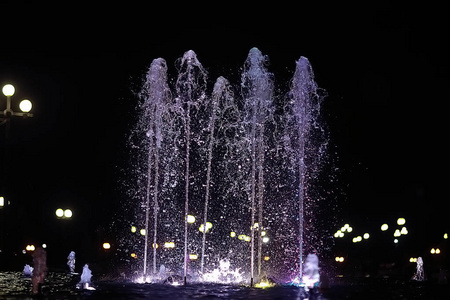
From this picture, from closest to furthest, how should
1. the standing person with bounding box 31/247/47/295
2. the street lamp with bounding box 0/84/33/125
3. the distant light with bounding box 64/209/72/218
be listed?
1. the street lamp with bounding box 0/84/33/125
2. the standing person with bounding box 31/247/47/295
3. the distant light with bounding box 64/209/72/218

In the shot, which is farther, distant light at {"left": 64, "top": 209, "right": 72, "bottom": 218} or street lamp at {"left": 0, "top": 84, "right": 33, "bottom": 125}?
distant light at {"left": 64, "top": 209, "right": 72, "bottom": 218}

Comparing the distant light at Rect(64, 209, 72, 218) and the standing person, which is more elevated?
the distant light at Rect(64, 209, 72, 218)

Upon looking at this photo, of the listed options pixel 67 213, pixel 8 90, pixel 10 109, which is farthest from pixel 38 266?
pixel 67 213

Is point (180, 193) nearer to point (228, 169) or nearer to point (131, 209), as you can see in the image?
point (131, 209)

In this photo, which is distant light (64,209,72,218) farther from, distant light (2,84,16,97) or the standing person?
distant light (2,84,16,97)

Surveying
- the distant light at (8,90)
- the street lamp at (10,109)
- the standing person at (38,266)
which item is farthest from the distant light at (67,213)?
the distant light at (8,90)

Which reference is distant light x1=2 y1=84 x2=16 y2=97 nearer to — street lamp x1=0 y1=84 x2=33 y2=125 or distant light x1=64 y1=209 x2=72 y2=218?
street lamp x1=0 y1=84 x2=33 y2=125

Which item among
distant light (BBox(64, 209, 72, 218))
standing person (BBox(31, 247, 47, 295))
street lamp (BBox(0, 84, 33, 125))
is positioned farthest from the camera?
distant light (BBox(64, 209, 72, 218))

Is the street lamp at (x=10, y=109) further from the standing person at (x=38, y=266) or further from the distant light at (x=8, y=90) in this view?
the standing person at (x=38, y=266)

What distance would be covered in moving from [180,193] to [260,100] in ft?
141

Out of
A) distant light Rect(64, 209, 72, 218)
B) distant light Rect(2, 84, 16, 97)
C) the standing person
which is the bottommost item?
the standing person

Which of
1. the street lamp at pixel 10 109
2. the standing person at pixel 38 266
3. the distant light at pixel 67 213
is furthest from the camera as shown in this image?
the distant light at pixel 67 213

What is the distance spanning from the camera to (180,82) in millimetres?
31641

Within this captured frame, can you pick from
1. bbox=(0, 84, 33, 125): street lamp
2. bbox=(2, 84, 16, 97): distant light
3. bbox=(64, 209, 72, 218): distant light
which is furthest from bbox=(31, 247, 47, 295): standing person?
bbox=(64, 209, 72, 218): distant light
